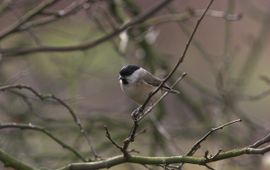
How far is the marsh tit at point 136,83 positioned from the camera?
3.15 meters

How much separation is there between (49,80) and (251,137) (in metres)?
1.99

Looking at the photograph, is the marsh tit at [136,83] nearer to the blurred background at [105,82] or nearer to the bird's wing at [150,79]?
the bird's wing at [150,79]

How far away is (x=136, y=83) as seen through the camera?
3219 millimetres

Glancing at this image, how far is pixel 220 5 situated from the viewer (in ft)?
35.5

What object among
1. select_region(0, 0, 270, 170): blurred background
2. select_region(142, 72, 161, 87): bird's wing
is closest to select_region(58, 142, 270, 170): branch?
select_region(142, 72, 161, 87): bird's wing

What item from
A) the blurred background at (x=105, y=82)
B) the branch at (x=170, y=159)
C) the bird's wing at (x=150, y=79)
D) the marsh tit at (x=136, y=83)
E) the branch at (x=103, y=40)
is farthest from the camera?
the blurred background at (x=105, y=82)

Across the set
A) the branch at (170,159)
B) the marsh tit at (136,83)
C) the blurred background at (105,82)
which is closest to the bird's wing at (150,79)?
the marsh tit at (136,83)

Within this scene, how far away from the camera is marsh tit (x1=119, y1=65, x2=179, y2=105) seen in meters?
3.15

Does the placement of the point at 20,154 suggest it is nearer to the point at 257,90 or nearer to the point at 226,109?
the point at 226,109

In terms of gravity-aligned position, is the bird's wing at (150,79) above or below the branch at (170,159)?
above

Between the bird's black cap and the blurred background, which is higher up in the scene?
the blurred background

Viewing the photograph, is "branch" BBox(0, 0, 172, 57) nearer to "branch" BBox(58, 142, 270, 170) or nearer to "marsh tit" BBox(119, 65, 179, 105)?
"marsh tit" BBox(119, 65, 179, 105)

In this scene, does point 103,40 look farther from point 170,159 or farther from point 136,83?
point 170,159

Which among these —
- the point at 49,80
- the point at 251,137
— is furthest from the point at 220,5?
the point at 251,137
